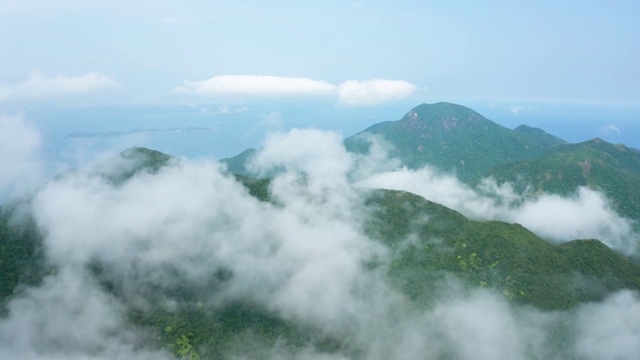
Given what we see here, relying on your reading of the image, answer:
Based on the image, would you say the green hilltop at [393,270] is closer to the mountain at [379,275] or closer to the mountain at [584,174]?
the mountain at [379,275]

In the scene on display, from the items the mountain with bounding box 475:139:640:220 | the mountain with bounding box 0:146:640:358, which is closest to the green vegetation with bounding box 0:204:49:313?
the mountain with bounding box 0:146:640:358

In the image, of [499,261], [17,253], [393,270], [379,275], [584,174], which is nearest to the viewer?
[17,253]

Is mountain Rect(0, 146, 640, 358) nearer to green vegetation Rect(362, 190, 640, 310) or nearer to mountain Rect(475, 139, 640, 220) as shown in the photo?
green vegetation Rect(362, 190, 640, 310)

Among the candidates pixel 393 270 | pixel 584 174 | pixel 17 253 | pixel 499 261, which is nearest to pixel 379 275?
pixel 393 270

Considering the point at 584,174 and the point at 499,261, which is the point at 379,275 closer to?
the point at 499,261

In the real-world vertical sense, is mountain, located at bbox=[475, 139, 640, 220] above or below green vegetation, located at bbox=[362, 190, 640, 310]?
above

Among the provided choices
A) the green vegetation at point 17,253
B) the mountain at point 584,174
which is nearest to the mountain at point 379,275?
the green vegetation at point 17,253

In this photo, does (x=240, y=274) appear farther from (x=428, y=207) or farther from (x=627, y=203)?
(x=627, y=203)

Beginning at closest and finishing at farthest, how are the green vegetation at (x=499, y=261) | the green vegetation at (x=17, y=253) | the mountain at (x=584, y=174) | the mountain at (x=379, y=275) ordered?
the green vegetation at (x=17, y=253)
the mountain at (x=379, y=275)
the green vegetation at (x=499, y=261)
the mountain at (x=584, y=174)

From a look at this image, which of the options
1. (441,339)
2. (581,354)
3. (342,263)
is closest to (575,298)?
(581,354)

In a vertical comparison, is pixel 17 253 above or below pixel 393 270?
above
